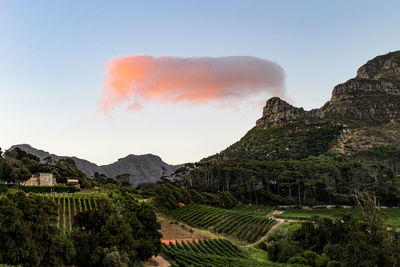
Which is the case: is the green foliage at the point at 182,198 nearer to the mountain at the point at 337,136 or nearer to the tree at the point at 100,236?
the tree at the point at 100,236

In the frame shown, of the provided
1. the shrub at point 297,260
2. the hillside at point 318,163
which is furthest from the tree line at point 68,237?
the hillside at point 318,163

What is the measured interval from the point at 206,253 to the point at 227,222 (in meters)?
19.7

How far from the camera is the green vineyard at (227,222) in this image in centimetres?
5754

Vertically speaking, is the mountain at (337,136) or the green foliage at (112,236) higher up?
the mountain at (337,136)

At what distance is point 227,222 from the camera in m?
62.5

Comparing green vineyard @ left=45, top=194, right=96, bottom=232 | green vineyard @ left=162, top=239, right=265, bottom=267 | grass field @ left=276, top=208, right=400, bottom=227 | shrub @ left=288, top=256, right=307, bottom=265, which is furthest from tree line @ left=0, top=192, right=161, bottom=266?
grass field @ left=276, top=208, right=400, bottom=227

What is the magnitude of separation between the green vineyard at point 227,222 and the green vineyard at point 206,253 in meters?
8.18

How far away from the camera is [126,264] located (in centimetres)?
2816

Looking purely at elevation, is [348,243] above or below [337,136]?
below

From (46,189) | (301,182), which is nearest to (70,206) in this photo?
(46,189)

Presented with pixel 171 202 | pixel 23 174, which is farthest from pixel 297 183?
pixel 23 174

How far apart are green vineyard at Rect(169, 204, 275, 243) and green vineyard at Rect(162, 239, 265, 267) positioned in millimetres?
8183

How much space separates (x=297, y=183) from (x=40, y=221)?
256 ft

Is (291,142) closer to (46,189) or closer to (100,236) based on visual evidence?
(46,189)
